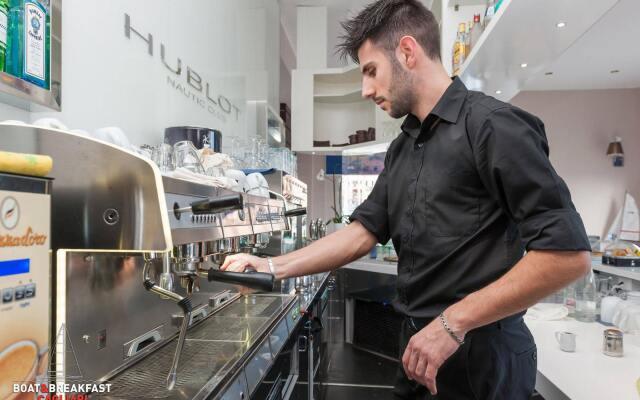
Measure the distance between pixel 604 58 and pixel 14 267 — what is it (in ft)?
18.3

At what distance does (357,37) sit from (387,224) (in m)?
0.57

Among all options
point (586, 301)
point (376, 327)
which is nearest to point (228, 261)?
point (586, 301)

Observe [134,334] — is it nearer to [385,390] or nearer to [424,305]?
[424,305]

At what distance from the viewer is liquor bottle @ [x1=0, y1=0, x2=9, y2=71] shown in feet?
2.98

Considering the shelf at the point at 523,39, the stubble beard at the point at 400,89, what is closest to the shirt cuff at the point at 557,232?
the stubble beard at the point at 400,89

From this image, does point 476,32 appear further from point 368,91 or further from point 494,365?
point 494,365

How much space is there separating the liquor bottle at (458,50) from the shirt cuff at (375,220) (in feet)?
4.36

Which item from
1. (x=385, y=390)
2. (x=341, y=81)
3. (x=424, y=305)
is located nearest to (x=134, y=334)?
(x=424, y=305)

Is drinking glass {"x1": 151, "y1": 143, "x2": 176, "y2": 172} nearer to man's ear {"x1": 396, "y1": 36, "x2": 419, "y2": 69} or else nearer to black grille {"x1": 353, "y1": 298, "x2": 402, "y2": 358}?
man's ear {"x1": 396, "y1": 36, "x2": 419, "y2": 69}

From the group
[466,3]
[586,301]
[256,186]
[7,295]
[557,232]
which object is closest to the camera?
[7,295]

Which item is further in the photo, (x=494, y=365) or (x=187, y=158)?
(x=187, y=158)

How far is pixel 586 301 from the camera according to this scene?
174cm

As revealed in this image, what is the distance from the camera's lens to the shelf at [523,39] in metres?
1.53

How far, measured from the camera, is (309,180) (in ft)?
21.6
